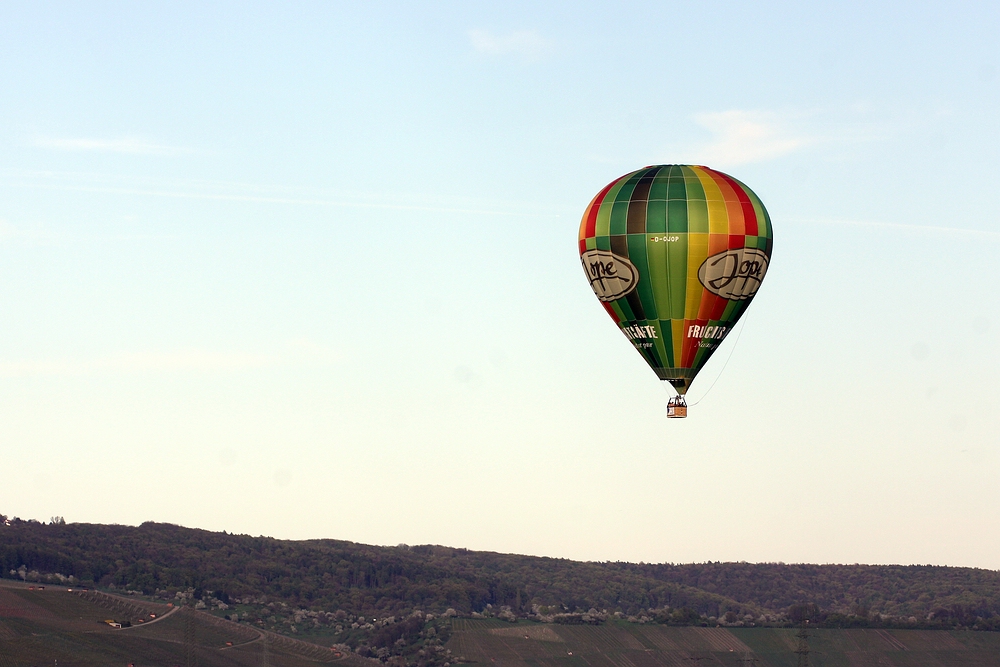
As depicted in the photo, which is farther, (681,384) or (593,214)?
(593,214)

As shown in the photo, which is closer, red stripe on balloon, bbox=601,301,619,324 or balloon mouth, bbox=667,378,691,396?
balloon mouth, bbox=667,378,691,396

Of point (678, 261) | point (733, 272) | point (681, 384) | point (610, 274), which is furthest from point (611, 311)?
point (733, 272)

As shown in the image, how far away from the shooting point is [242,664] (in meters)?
196

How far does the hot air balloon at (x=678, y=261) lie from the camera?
8212cm

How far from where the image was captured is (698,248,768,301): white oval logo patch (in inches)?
3248

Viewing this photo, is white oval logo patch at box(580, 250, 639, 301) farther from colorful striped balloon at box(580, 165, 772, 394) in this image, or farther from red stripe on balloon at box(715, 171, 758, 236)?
red stripe on balloon at box(715, 171, 758, 236)

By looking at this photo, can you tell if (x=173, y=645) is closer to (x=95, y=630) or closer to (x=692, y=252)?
(x=95, y=630)

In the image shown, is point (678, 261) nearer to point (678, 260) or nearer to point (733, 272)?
point (678, 260)

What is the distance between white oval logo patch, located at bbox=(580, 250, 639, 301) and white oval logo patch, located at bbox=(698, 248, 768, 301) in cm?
387

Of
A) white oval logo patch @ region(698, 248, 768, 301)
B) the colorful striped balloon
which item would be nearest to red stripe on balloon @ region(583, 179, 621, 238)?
the colorful striped balloon

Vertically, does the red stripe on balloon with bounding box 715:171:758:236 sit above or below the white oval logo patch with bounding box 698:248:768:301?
above

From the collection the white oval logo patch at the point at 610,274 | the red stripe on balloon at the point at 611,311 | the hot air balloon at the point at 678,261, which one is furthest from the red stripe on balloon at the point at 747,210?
the red stripe on balloon at the point at 611,311

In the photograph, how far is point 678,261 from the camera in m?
82.1

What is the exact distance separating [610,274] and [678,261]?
13.2ft
